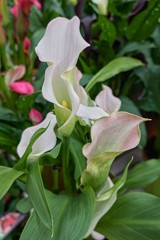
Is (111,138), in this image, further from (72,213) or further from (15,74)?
(15,74)

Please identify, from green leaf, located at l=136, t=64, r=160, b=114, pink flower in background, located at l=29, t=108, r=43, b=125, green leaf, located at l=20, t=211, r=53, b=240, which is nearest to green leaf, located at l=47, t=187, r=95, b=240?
green leaf, located at l=20, t=211, r=53, b=240

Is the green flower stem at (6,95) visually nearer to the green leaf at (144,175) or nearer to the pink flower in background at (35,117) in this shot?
the pink flower in background at (35,117)

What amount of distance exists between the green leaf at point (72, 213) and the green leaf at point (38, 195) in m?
0.04

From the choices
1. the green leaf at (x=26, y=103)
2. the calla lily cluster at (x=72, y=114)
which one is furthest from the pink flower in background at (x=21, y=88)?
the calla lily cluster at (x=72, y=114)

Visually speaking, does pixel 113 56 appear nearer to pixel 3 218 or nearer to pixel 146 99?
pixel 146 99

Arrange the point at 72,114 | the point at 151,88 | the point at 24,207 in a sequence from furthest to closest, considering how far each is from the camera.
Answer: the point at 151,88 → the point at 24,207 → the point at 72,114

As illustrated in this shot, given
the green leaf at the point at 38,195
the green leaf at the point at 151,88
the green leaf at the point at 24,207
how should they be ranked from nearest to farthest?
the green leaf at the point at 38,195, the green leaf at the point at 24,207, the green leaf at the point at 151,88

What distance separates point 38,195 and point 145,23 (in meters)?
0.34

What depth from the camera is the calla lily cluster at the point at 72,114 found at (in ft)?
1.11

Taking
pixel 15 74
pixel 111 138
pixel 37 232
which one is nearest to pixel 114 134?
pixel 111 138

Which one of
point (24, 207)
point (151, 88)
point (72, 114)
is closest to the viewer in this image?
point (72, 114)

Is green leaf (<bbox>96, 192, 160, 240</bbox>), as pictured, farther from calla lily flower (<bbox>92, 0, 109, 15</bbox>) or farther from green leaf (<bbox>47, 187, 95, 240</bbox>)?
calla lily flower (<bbox>92, 0, 109, 15</bbox>)

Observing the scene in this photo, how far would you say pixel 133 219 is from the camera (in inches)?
16.9

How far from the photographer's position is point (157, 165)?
1.70 ft
